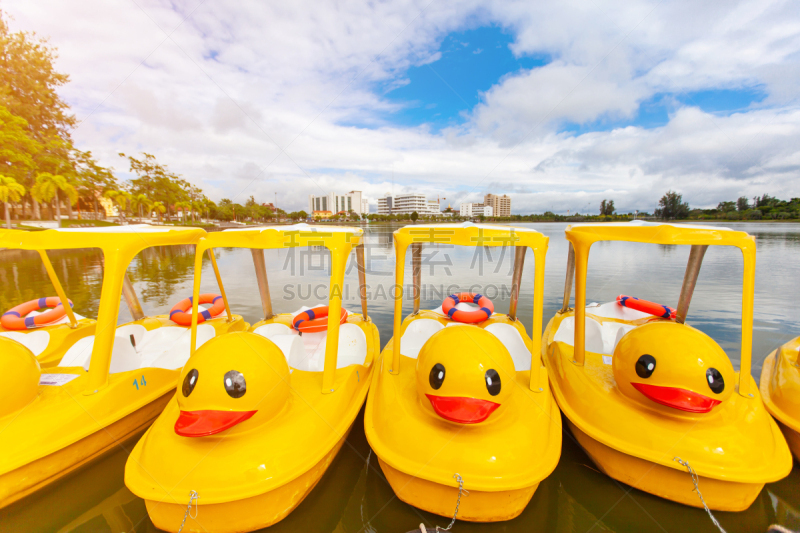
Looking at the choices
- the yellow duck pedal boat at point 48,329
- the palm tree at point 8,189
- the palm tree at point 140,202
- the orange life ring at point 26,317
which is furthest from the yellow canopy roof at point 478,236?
the palm tree at point 140,202

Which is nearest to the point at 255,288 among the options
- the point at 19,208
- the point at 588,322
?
the point at 588,322

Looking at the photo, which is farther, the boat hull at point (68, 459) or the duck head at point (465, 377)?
the boat hull at point (68, 459)

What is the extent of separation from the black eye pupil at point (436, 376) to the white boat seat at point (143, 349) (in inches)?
110

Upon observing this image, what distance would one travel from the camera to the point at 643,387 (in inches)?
101

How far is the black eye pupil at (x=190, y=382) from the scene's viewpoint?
2201mm


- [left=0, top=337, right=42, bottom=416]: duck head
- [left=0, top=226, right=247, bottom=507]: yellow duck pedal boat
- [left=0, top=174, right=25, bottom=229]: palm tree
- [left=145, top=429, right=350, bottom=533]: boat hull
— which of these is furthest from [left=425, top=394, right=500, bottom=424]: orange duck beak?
[left=0, top=174, right=25, bottom=229]: palm tree

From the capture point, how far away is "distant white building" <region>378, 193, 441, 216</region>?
7944 cm

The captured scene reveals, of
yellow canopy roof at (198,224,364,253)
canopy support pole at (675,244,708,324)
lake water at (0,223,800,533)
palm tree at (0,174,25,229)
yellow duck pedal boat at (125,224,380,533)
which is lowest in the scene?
lake water at (0,223,800,533)

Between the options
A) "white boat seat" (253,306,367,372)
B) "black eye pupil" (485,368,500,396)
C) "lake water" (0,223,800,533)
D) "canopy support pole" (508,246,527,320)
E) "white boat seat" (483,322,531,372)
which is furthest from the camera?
"canopy support pole" (508,246,527,320)

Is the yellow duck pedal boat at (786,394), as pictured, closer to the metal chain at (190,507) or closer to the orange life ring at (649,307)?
the orange life ring at (649,307)

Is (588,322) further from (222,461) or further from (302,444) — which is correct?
(222,461)

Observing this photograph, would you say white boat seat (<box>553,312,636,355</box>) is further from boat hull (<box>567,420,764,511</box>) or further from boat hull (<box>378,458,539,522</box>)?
boat hull (<box>378,458,539,522</box>)

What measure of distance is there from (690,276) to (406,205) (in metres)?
80.0

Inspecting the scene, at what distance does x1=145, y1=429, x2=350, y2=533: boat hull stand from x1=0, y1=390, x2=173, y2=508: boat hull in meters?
1.27
